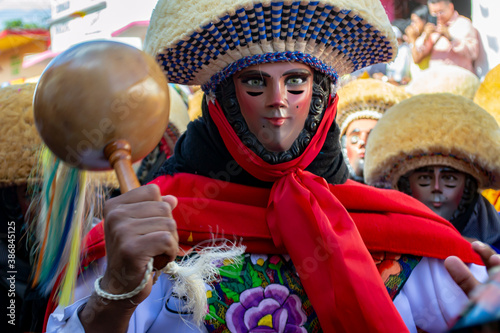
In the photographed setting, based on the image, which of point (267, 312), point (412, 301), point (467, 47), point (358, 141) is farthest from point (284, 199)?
point (467, 47)

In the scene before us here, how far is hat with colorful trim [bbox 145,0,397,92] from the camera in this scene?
6.70ft

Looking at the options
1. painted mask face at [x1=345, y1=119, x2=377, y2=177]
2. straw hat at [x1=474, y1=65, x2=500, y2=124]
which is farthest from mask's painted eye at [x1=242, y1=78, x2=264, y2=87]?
straw hat at [x1=474, y1=65, x2=500, y2=124]

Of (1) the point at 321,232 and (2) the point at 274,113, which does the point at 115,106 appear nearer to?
(2) the point at 274,113

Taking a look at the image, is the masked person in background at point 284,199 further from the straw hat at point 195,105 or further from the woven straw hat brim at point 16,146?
the straw hat at point 195,105

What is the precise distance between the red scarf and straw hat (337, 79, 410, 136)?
2.98 meters

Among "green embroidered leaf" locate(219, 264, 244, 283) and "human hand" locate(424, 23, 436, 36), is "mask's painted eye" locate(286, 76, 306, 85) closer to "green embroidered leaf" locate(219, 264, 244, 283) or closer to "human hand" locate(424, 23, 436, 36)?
"green embroidered leaf" locate(219, 264, 244, 283)

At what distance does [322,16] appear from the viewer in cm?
208

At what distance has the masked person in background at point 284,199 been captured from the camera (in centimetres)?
198

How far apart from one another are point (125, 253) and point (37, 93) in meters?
0.48

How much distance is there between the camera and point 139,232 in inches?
54.2

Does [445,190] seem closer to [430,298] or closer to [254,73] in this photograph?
[430,298]

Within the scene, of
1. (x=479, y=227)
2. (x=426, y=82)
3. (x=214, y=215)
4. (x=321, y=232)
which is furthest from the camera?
(x=426, y=82)

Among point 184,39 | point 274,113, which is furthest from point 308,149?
point 184,39

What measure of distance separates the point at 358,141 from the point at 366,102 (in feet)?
1.35
